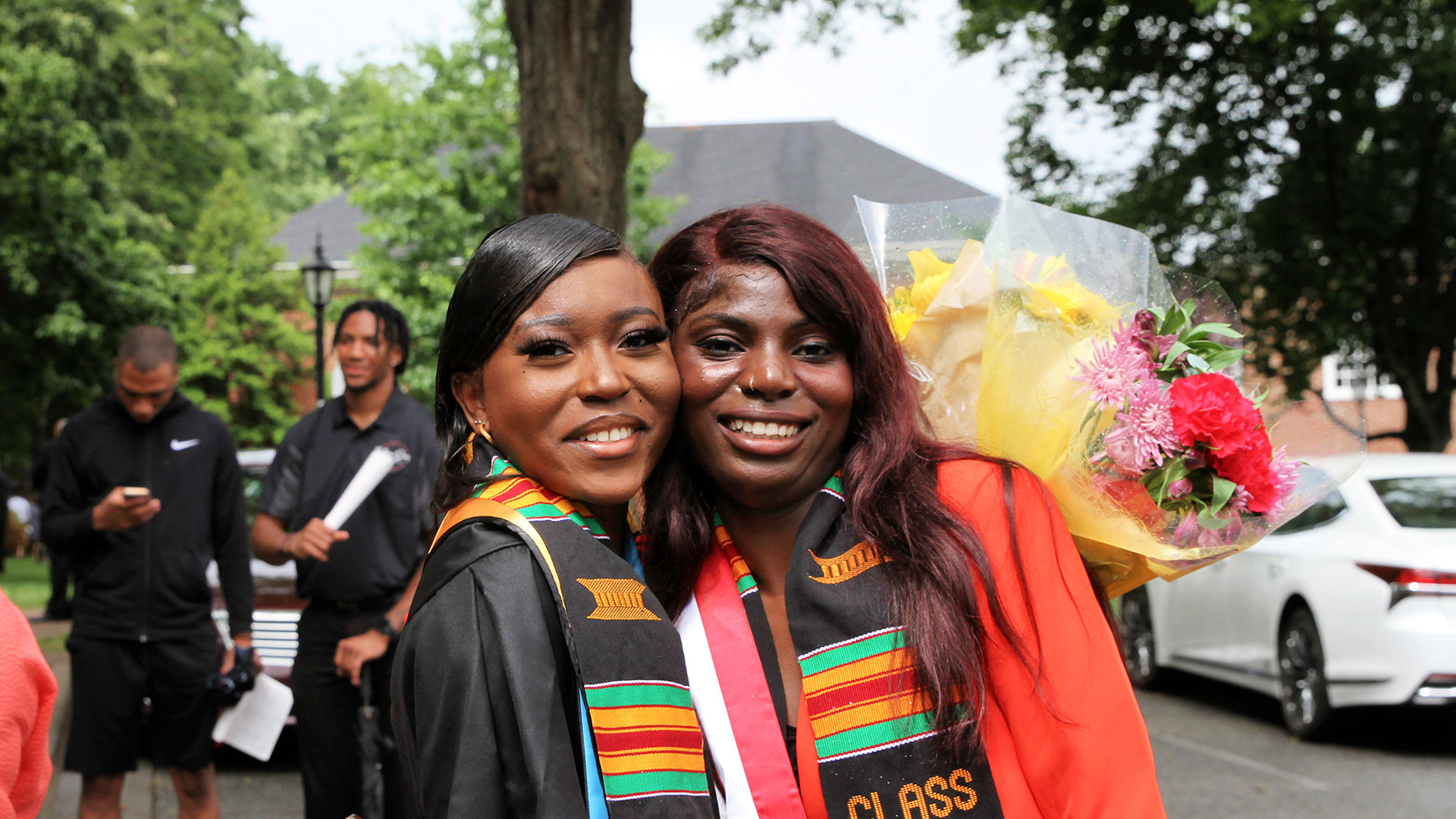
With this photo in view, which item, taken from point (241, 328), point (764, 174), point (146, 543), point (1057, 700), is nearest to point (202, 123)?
point (241, 328)

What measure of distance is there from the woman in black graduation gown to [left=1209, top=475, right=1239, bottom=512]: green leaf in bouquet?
90 cm

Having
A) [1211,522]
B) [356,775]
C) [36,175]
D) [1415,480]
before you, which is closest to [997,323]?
[1211,522]

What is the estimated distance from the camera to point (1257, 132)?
A: 14508 millimetres

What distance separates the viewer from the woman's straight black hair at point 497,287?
68.4 inches

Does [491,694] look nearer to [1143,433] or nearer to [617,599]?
[617,599]

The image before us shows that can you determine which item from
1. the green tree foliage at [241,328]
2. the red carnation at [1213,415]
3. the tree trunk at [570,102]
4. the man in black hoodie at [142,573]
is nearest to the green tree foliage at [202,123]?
the green tree foliage at [241,328]

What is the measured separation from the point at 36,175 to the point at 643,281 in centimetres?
1832

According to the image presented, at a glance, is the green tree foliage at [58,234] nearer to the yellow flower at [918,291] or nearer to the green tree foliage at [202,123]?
the green tree foliage at [202,123]

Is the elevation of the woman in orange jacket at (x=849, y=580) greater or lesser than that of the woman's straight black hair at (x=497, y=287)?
lesser

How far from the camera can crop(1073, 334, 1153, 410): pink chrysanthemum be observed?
191 centimetres

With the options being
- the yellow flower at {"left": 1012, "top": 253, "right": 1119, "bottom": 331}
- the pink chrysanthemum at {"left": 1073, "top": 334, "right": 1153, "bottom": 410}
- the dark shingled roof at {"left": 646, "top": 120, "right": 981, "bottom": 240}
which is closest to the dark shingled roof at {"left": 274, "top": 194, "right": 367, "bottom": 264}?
the dark shingled roof at {"left": 646, "top": 120, "right": 981, "bottom": 240}

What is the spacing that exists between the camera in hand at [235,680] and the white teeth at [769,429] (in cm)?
352

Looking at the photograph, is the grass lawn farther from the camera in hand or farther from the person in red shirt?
the person in red shirt

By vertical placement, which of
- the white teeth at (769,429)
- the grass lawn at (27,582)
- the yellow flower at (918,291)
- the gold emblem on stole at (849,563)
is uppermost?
the yellow flower at (918,291)
